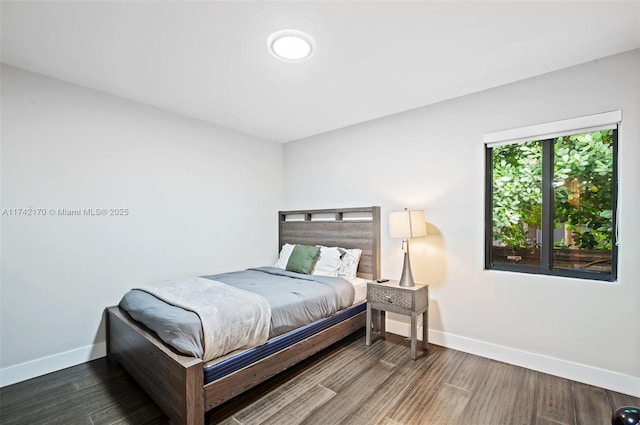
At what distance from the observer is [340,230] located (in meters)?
3.74

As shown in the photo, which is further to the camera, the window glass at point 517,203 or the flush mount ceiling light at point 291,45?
the window glass at point 517,203

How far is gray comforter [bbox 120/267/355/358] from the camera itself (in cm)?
181

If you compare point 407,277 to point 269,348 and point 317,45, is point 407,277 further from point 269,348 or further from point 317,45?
point 317,45

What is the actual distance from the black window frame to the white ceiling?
698 millimetres

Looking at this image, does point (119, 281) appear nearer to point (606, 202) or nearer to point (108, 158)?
point (108, 158)

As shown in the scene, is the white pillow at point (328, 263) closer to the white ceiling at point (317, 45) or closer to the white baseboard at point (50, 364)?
the white ceiling at point (317, 45)

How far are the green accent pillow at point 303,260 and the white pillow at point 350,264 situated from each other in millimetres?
329

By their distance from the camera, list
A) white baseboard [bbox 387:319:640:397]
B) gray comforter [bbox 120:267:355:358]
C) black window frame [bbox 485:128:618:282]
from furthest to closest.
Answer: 1. black window frame [bbox 485:128:618:282]
2. white baseboard [bbox 387:319:640:397]
3. gray comforter [bbox 120:267:355:358]

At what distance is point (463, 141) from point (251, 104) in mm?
2191

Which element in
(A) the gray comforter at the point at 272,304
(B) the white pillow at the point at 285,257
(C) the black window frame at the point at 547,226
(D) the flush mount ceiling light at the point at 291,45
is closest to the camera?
(A) the gray comforter at the point at 272,304

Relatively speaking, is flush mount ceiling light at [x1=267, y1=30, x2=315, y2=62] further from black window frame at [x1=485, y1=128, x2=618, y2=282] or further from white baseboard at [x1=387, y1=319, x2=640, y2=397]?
white baseboard at [x1=387, y1=319, x2=640, y2=397]

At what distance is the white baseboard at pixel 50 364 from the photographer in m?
2.26

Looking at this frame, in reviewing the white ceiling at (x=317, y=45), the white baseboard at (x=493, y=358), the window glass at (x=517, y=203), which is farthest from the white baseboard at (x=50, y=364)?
the window glass at (x=517, y=203)

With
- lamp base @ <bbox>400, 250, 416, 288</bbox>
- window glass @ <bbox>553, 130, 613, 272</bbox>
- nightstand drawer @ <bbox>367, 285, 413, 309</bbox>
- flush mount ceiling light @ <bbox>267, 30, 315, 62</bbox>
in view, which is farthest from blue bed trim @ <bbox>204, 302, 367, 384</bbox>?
flush mount ceiling light @ <bbox>267, 30, 315, 62</bbox>
